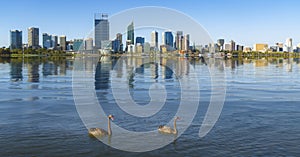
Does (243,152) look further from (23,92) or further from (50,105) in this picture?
(23,92)

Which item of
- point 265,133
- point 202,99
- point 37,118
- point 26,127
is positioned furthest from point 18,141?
point 202,99

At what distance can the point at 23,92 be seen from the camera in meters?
34.2

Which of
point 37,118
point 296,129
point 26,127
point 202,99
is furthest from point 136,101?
point 296,129

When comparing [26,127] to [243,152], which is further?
[26,127]

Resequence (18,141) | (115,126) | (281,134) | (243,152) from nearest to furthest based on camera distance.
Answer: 1. (243,152)
2. (18,141)
3. (281,134)
4. (115,126)

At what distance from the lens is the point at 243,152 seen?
15805 millimetres

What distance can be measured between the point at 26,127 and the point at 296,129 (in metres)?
14.3

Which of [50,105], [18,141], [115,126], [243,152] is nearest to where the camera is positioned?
[243,152]

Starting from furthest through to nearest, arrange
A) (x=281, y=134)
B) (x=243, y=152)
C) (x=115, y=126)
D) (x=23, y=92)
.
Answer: (x=23, y=92), (x=115, y=126), (x=281, y=134), (x=243, y=152)

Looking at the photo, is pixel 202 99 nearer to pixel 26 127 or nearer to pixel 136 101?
pixel 136 101

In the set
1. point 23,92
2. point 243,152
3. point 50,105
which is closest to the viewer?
point 243,152

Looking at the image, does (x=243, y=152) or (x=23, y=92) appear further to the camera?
(x=23, y=92)

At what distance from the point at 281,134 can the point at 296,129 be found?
161 cm

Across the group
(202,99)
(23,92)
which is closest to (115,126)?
(202,99)
